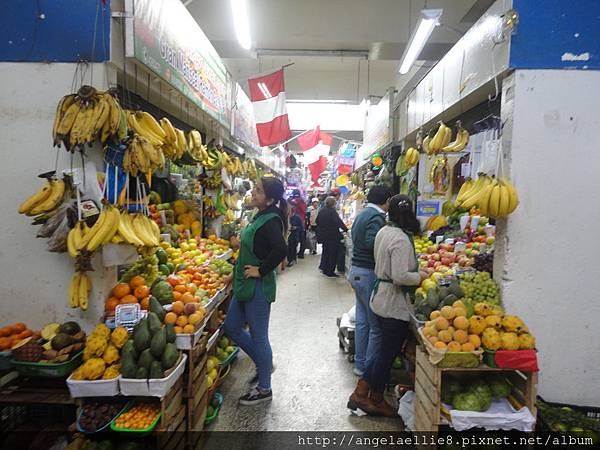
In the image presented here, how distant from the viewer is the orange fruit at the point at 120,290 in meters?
2.78

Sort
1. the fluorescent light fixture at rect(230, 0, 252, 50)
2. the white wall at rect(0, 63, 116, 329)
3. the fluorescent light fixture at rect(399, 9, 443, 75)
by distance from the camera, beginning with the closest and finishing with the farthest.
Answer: the white wall at rect(0, 63, 116, 329) → the fluorescent light fixture at rect(399, 9, 443, 75) → the fluorescent light fixture at rect(230, 0, 252, 50)

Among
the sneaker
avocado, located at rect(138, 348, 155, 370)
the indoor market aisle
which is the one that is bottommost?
the indoor market aisle

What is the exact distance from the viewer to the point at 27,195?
8.82ft

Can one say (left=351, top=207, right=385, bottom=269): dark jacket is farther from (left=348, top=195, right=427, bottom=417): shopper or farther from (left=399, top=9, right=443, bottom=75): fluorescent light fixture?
(left=399, top=9, right=443, bottom=75): fluorescent light fixture

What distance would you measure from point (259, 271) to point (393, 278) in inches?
42.2

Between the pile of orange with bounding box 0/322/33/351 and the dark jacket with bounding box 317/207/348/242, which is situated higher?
the dark jacket with bounding box 317/207/348/242

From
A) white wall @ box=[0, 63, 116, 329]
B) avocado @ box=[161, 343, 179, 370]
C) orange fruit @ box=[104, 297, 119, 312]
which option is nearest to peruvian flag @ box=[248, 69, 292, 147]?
white wall @ box=[0, 63, 116, 329]

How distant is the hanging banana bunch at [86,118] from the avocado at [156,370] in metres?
1.39

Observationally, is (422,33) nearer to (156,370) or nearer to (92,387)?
(156,370)

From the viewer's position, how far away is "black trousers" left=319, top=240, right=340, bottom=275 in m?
9.34


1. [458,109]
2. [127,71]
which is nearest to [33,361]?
[127,71]

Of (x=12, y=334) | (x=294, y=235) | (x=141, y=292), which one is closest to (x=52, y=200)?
(x=141, y=292)

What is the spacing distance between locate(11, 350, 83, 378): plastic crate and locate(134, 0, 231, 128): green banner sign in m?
2.06

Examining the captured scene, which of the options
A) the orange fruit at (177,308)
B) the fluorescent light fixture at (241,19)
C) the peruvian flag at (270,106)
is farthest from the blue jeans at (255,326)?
the peruvian flag at (270,106)
